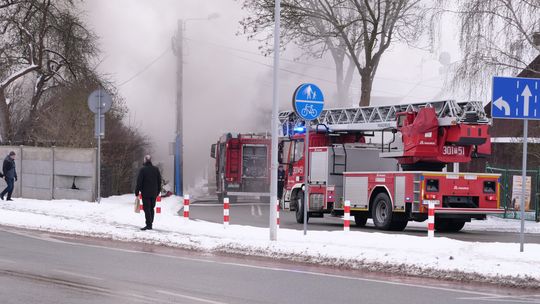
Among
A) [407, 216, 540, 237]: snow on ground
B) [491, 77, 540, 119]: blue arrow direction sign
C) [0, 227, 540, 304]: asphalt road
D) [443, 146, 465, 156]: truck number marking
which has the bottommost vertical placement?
[407, 216, 540, 237]: snow on ground

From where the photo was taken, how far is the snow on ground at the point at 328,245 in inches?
488

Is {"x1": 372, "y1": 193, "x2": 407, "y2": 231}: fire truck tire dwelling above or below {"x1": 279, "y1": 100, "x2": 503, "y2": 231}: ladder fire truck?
below

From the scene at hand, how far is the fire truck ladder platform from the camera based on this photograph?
20031mm

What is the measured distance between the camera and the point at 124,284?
33.8 ft

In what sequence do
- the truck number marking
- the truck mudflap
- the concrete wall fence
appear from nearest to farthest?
the truck mudflap
the truck number marking
the concrete wall fence

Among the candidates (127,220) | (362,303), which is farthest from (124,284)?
(127,220)

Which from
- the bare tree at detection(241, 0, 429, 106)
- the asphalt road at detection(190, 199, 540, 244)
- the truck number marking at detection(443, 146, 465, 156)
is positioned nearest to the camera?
the asphalt road at detection(190, 199, 540, 244)

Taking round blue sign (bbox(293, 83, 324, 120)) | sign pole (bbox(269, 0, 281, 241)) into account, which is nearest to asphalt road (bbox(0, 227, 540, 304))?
sign pole (bbox(269, 0, 281, 241))

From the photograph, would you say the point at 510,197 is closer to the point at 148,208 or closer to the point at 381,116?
the point at 381,116

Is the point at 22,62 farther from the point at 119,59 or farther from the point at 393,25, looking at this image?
the point at 393,25

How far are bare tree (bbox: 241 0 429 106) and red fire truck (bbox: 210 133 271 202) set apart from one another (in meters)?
4.50

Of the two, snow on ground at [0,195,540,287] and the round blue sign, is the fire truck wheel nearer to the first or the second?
snow on ground at [0,195,540,287]

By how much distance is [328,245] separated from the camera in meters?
15.2

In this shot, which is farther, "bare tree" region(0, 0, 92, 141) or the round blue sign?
"bare tree" region(0, 0, 92, 141)
